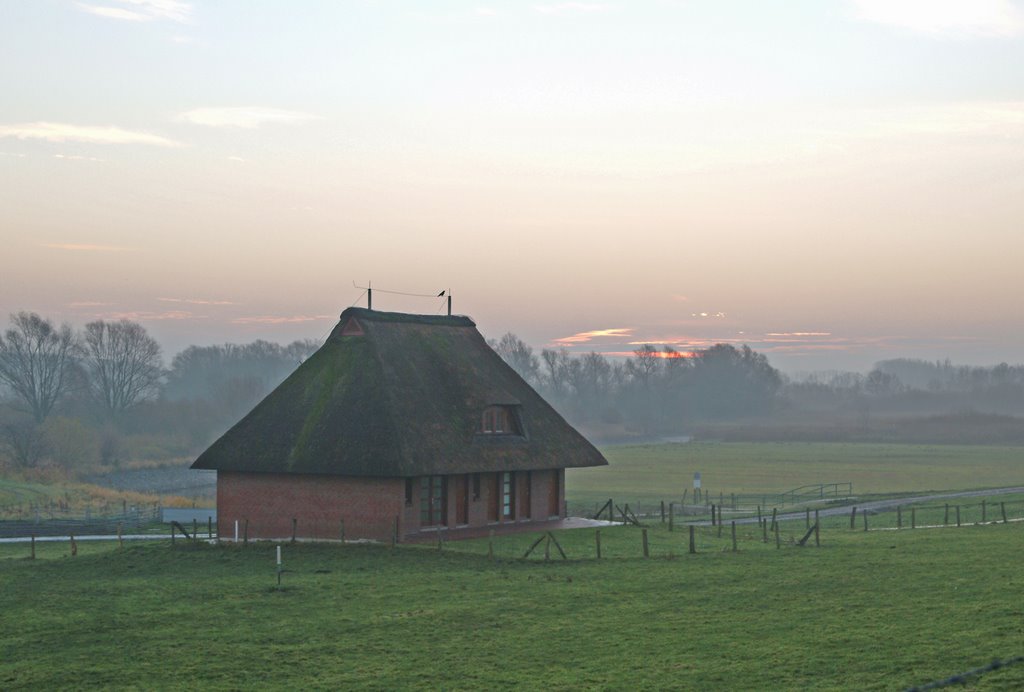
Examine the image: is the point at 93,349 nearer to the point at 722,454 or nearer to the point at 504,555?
the point at 722,454

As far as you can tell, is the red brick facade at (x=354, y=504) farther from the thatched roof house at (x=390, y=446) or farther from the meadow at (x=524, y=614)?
the meadow at (x=524, y=614)

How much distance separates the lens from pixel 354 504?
47812 mm

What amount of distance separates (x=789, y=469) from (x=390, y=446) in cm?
8064

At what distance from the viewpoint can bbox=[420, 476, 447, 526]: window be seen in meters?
48.8

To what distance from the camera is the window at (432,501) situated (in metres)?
48.8

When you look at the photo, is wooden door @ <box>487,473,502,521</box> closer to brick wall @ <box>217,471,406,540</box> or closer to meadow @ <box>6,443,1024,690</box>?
meadow @ <box>6,443,1024,690</box>

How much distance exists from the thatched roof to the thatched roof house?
6cm

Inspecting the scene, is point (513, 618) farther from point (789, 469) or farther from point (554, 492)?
point (789, 469)

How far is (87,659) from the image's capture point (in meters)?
26.0

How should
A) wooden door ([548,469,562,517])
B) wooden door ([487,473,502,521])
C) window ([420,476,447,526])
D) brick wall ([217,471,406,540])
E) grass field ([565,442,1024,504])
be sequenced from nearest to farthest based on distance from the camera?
brick wall ([217,471,406,540]) → window ([420,476,447,526]) → wooden door ([487,473,502,521]) → wooden door ([548,469,562,517]) → grass field ([565,442,1024,504])

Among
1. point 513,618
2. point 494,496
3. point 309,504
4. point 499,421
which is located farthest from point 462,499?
point 513,618

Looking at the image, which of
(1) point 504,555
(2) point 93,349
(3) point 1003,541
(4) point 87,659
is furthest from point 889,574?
(2) point 93,349

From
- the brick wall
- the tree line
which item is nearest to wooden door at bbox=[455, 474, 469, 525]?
the brick wall

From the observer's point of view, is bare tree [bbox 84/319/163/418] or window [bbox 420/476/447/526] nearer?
window [bbox 420/476/447/526]
